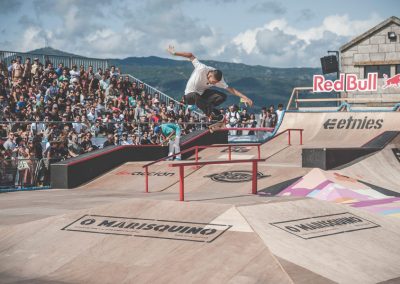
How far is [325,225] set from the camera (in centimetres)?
899

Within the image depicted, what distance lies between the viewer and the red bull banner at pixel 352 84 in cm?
3008

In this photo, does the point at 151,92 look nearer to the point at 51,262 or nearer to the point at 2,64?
the point at 2,64

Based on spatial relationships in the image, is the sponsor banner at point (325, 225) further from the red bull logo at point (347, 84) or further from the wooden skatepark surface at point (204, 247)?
the red bull logo at point (347, 84)

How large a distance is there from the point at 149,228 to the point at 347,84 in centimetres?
2466

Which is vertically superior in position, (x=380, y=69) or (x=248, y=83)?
(x=248, y=83)

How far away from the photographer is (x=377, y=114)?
73.0 feet

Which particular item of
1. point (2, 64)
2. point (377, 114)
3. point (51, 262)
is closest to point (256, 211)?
point (51, 262)

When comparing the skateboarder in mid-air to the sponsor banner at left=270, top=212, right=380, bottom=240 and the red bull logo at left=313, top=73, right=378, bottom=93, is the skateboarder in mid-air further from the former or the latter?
the red bull logo at left=313, top=73, right=378, bottom=93

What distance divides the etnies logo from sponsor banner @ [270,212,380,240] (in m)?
12.8

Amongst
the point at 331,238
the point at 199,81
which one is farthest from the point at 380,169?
the point at 331,238

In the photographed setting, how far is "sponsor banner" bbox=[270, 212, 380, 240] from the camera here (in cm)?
847

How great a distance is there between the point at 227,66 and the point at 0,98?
150 meters

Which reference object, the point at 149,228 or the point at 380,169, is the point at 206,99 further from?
the point at 380,169

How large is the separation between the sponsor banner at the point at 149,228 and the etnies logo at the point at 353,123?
15013mm
